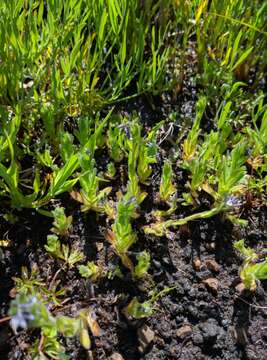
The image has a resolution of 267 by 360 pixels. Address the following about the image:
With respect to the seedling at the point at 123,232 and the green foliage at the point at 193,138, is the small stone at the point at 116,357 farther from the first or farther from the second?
the green foliage at the point at 193,138

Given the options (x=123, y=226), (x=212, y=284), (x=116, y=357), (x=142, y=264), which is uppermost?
(x=123, y=226)

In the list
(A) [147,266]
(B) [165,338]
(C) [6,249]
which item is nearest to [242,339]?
(B) [165,338]

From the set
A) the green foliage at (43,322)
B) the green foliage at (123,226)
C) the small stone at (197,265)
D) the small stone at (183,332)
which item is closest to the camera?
the green foliage at (43,322)

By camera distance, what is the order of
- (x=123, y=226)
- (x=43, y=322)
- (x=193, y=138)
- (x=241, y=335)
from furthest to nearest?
1. (x=193, y=138)
2. (x=241, y=335)
3. (x=123, y=226)
4. (x=43, y=322)

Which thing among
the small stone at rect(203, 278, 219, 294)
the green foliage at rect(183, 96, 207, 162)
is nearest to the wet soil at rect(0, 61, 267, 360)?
the small stone at rect(203, 278, 219, 294)

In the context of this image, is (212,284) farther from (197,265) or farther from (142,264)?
(142,264)

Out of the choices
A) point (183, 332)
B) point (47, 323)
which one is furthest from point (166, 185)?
point (47, 323)

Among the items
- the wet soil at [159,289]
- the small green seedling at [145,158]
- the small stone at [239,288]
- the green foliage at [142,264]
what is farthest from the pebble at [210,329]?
the small green seedling at [145,158]
